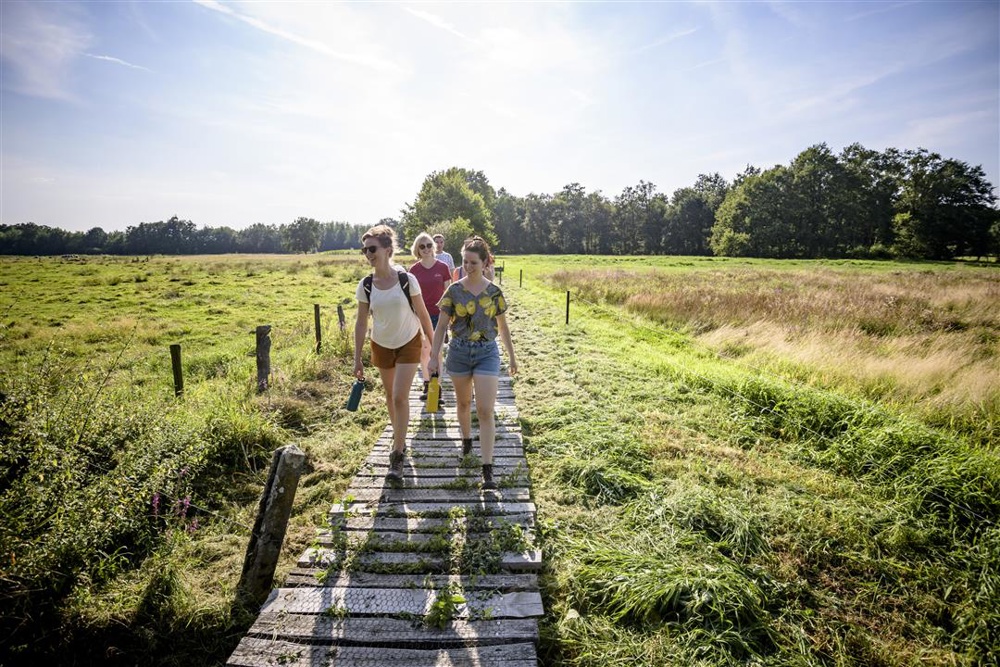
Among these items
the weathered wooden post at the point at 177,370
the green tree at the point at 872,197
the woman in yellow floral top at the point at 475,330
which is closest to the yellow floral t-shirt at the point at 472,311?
the woman in yellow floral top at the point at 475,330

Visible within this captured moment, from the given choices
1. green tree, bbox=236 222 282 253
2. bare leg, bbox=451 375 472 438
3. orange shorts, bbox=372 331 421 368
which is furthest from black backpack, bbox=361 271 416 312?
green tree, bbox=236 222 282 253

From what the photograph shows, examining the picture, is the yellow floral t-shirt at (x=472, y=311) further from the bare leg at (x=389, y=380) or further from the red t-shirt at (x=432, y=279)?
the red t-shirt at (x=432, y=279)

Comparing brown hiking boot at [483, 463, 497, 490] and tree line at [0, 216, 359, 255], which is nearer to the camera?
brown hiking boot at [483, 463, 497, 490]

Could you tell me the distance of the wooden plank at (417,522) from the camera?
11.9 feet

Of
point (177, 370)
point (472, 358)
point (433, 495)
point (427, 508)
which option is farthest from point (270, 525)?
point (177, 370)

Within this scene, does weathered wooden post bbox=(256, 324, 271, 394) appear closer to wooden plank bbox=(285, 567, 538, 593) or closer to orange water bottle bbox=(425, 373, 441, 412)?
orange water bottle bbox=(425, 373, 441, 412)

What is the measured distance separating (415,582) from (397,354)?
78.2 inches

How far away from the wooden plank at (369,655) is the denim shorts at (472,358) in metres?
2.02

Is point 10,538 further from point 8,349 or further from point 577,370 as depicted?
point 8,349

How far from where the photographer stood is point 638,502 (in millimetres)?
3908

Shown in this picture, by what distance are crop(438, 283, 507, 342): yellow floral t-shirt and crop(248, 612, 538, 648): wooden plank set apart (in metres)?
2.15

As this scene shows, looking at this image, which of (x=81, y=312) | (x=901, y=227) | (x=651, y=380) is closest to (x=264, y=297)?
(x=81, y=312)

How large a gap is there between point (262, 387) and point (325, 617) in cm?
492

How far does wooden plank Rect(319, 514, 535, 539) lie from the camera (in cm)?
362
